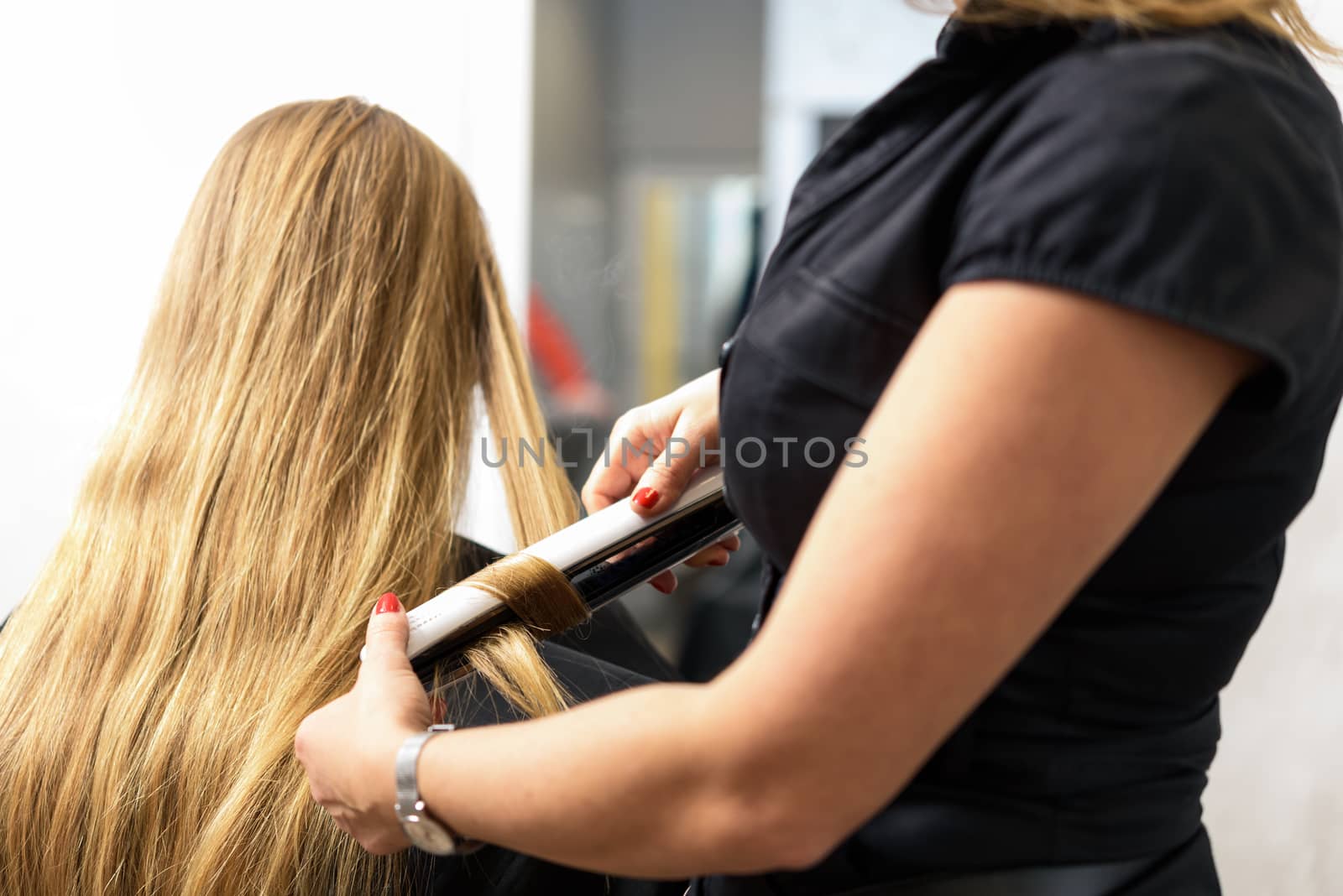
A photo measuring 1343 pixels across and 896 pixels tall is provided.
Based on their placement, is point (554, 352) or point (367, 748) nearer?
point (367, 748)

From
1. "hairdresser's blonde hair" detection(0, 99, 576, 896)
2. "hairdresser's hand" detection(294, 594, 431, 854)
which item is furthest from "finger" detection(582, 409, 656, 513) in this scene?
"hairdresser's hand" detection(294, 594, 431, 854)

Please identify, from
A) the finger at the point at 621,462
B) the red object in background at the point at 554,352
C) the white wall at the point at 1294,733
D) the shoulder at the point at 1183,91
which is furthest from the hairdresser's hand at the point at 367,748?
the red object in background at the point at 554,352

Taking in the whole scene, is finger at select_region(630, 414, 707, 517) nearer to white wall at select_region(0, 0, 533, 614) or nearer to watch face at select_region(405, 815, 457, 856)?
watch face at select_region(405, 815, 457, 856)

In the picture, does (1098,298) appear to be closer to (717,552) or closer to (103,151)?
(717,552)

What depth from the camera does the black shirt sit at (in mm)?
346

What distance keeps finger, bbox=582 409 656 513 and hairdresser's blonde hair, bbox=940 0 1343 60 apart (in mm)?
409

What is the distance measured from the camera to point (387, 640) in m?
0.59

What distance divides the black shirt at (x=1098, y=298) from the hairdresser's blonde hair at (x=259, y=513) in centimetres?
32

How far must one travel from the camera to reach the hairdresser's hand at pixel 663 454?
0.69 metres

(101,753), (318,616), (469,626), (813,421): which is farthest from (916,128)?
(101,753)

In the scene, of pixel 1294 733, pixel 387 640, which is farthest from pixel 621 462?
pixel 1294 733

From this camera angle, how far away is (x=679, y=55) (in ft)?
6.00

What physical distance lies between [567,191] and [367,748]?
1.45 m

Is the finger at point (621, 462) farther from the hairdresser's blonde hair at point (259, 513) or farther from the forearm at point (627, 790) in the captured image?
the forearm at point (627, 790)
